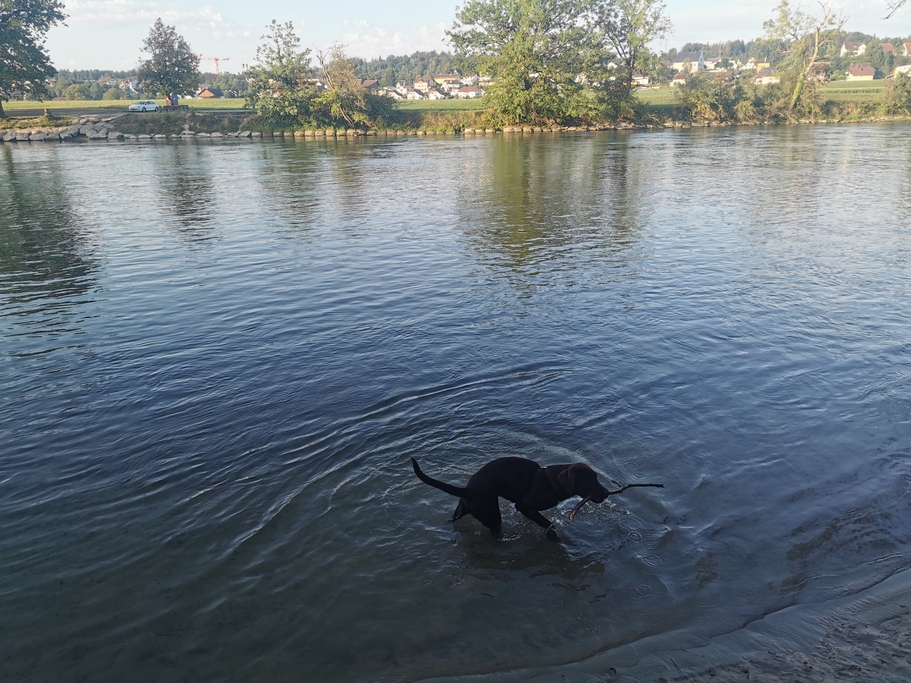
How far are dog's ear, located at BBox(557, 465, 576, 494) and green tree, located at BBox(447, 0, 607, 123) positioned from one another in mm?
70987

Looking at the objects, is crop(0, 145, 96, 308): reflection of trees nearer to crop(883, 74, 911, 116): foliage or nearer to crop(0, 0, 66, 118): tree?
crop(0, 0, 66, 118): tree

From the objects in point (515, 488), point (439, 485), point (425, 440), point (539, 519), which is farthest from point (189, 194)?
point (539, 519)

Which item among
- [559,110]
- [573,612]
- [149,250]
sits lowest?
[573,612]

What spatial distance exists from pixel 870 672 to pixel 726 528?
6.02 ft

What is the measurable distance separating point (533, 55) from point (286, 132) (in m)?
29.0

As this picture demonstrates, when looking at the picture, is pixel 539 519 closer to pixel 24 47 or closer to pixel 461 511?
pixel 461 511

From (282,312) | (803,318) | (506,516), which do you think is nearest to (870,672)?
(506,516)

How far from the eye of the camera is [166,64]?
8181 centimetres

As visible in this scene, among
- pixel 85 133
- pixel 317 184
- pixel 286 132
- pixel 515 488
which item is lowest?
pixel 515 488

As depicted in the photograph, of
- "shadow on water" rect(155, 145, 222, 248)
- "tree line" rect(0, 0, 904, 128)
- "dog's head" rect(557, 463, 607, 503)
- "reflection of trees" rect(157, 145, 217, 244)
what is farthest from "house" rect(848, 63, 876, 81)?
"dog's head" rect(557, 463, 607, 503)

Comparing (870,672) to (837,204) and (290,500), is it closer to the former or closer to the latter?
(290,500)

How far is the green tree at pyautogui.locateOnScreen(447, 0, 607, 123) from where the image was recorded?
234 ft

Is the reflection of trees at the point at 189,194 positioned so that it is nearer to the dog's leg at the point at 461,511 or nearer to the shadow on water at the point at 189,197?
the shadow on water at the point at 189,197

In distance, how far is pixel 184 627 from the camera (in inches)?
200
